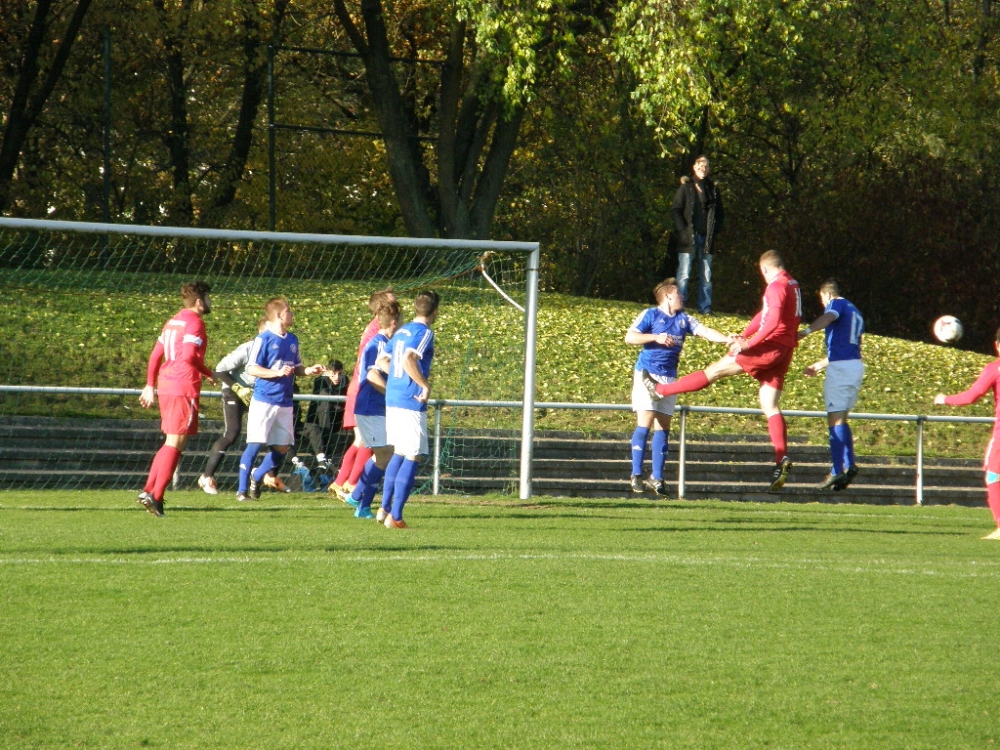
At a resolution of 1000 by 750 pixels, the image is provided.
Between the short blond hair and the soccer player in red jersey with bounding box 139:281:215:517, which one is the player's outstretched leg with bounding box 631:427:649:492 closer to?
the short blond hair

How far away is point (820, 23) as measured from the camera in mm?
28688

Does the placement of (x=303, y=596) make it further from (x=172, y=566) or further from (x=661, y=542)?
(x=661, y=542)

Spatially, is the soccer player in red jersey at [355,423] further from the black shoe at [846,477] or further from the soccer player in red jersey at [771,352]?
the black shoe at [846,477]

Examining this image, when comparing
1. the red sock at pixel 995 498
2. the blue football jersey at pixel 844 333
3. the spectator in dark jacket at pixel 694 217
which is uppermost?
the spectator in dark jacket at pixel 694 217

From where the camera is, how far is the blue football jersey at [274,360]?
13062 millimetres

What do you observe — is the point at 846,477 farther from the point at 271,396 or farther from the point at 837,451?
the point at 271,396

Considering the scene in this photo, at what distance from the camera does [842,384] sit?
43.7 ft

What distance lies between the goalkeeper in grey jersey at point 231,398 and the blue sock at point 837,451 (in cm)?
570

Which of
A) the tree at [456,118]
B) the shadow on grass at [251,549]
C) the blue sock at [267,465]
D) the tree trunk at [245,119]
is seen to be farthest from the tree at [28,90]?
the shadow on grass at [251,549]

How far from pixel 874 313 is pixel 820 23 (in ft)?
20.6

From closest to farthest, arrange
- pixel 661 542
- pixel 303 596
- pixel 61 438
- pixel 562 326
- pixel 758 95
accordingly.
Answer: pixel 303 596 < pixel 661 542 < pixel 61 438 < pixel 562 326 < pixel 758 95

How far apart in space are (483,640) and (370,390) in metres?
5.76

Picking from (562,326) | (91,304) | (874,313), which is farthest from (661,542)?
(874,313)

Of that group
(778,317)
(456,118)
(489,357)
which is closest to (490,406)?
(489,357)
